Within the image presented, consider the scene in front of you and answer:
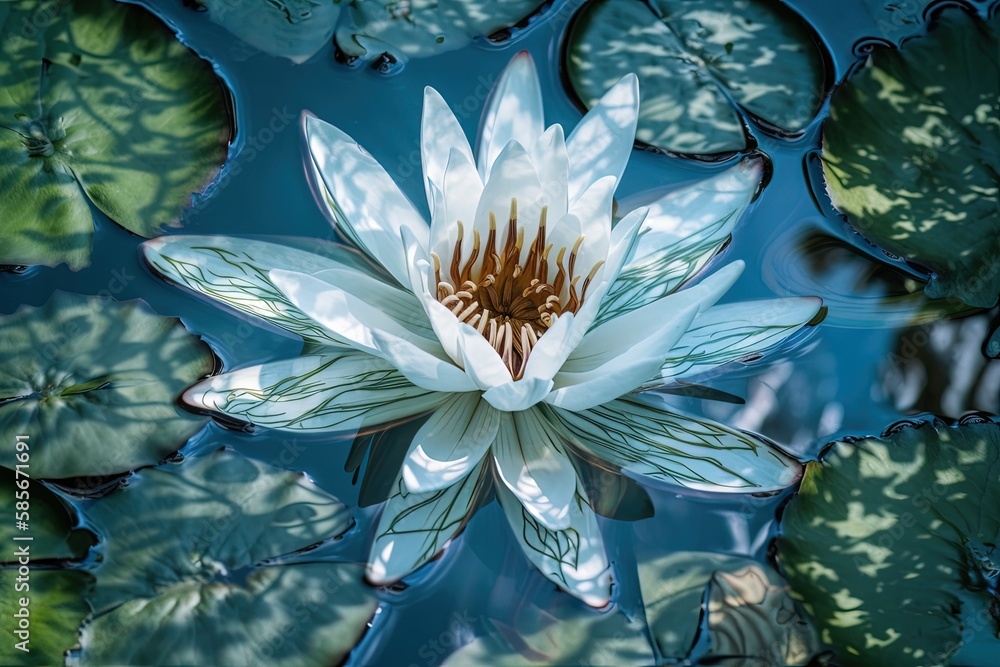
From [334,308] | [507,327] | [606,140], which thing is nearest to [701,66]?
[606,140]

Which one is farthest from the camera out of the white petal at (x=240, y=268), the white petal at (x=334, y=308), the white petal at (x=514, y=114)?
the white petal at (x=514, y=114)

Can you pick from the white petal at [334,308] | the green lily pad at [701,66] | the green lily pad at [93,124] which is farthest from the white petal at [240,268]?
the green lily pad at [701,66]

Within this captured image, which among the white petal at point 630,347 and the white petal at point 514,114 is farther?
the white petal at point 514,114

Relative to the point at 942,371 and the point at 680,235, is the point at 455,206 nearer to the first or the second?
the point at 680,235

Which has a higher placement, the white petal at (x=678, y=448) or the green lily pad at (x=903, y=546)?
the white petal at (x=678, y=448)

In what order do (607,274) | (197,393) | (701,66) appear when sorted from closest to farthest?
(607,274), (197,393), (701,66)

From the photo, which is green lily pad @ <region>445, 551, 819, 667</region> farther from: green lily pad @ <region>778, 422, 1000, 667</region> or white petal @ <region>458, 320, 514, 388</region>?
white petal @ <region>458, 320, 514, 388</region>

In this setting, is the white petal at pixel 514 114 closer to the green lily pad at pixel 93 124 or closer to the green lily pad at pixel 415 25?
the green lily pad at pixel 415 25
